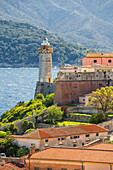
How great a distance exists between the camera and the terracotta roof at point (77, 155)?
1257 inches

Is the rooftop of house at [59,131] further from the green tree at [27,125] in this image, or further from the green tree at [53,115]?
the green tree at [27,125]

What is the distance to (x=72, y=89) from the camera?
240ft

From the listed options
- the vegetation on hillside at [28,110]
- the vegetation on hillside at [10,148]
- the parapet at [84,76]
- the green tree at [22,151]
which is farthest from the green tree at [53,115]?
the green tree at [22,151]

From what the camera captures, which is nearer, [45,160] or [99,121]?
[45,160]

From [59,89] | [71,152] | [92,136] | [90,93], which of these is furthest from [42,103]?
[71,152]

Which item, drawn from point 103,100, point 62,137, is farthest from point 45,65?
point 62,137

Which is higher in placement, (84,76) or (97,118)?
(84,76)

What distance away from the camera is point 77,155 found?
107 feet

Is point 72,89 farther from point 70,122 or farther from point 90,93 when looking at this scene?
point 70,122

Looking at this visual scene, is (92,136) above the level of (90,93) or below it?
below

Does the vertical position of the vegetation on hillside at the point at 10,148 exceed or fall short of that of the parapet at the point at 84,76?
it falls short

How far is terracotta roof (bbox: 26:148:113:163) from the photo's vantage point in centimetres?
3193

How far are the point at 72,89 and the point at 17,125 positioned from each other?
1209 cm

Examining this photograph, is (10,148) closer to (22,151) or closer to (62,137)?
(22,151)
